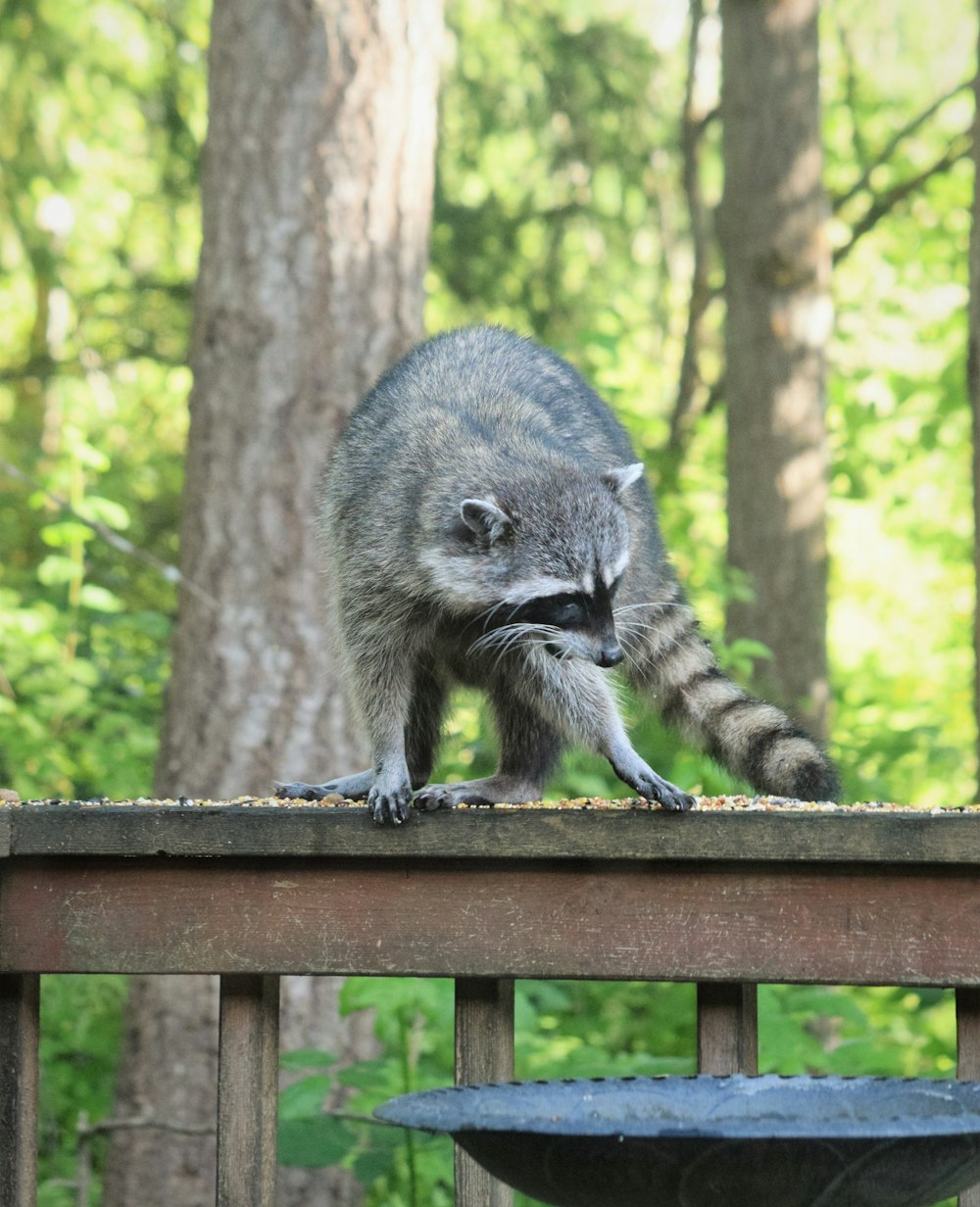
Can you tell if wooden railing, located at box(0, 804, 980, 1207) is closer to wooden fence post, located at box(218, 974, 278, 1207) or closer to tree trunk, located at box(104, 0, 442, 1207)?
wooden fence post, located at box(218, 974, 278, 1207)

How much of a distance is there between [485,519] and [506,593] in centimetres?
15

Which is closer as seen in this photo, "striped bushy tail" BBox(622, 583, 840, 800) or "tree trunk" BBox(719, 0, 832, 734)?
"striped bushy tail" BBox(622, 583, 840, 800)

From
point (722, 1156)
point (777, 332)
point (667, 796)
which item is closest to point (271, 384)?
point (667, 796)

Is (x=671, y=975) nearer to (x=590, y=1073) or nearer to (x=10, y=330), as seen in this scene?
(x=590, y=1073)

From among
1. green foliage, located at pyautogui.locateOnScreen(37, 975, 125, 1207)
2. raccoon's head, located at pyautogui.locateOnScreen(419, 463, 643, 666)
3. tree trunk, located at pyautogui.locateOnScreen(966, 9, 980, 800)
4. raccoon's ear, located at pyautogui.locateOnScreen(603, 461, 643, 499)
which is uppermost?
tree trunk, located at pyautogui.locateOnScreen(966, 9, 980, 800)

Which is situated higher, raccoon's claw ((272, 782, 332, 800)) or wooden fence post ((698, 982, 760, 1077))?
raccoon's claw ((272, 782, 332, 800))

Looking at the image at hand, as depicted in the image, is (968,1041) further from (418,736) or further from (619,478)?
(418,736)

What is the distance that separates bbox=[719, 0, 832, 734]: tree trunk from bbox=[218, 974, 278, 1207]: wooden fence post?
201 inches

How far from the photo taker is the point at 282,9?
4789 mm

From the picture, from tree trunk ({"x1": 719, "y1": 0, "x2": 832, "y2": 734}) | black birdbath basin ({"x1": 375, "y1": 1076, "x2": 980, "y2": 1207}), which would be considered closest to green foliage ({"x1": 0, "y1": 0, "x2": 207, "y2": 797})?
tree trunk ({"x1": 719, "y1": 0, "x2": 832, "y2": 734})

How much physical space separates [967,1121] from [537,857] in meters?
0.71

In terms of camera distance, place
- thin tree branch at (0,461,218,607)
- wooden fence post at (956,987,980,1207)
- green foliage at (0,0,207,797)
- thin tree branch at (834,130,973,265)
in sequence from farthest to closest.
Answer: thin tree branch at (834,130,973,265)
green foliage at (0,0,207,797)
thin tree branch at (0,461,218,607)
wooden fence post at (956,987,980,1207)

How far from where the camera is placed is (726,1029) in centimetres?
212

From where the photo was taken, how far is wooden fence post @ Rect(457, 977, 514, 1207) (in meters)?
2.11
